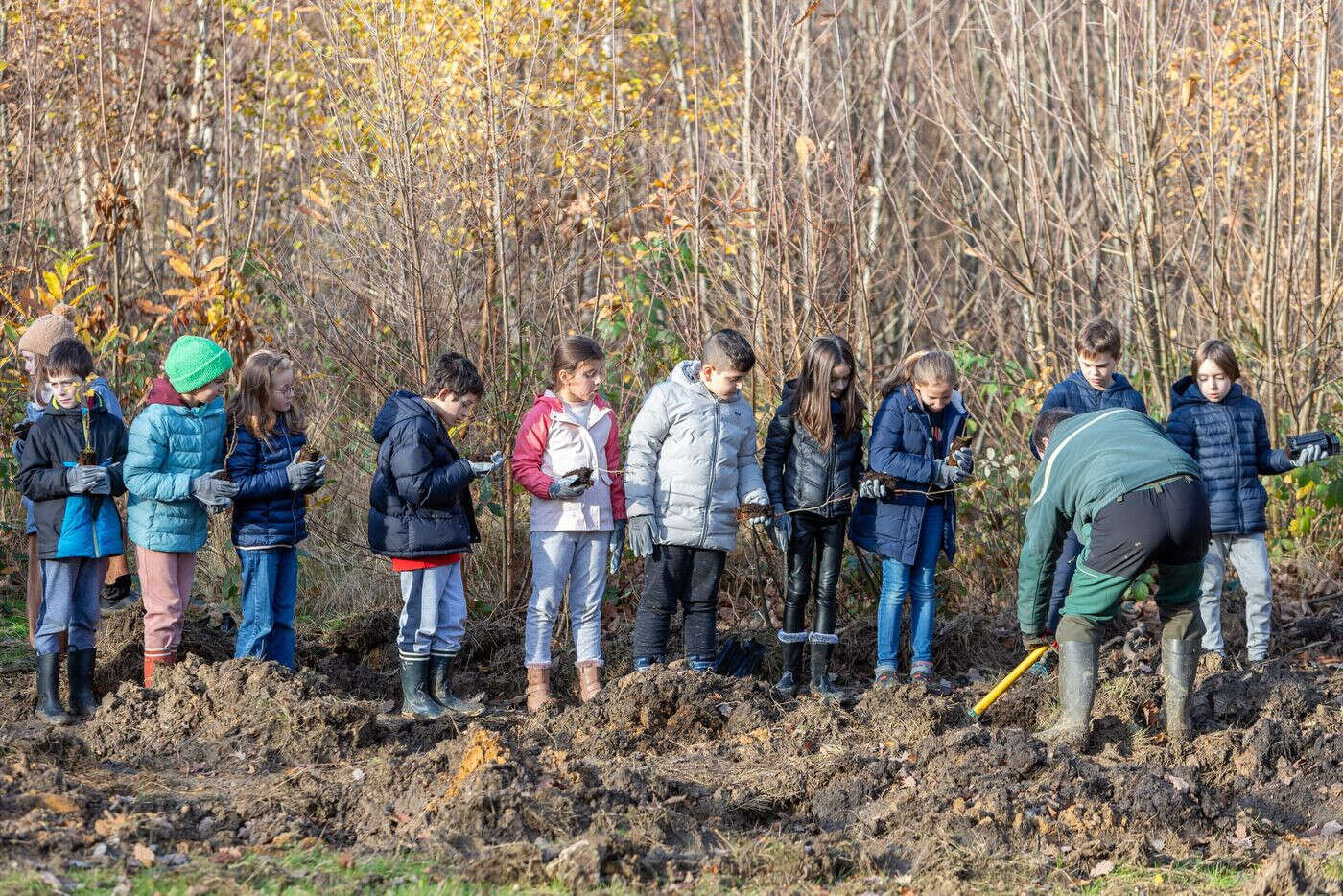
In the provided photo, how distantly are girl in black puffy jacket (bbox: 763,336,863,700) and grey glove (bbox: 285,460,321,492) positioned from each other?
204cm

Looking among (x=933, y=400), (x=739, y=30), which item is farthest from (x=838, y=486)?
(x=739, y=30)

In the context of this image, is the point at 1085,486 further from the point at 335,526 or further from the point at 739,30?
the point at 739,30

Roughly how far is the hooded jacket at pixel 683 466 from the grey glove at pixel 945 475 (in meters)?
0.80

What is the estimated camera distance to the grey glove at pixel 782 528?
6.23 metres

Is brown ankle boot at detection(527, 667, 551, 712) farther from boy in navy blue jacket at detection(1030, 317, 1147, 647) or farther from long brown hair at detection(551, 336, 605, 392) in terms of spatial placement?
boy in navy blue jacket at detection(1030, 317, 1147, 647)

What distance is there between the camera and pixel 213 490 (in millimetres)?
5566

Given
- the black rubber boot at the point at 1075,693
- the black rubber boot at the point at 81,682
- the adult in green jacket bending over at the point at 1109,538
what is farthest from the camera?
the black rubber boot at the point at 81,682

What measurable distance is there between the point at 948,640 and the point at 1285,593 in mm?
2419

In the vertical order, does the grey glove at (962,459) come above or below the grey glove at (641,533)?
above

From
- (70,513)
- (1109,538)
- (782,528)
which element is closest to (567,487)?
(782,528)

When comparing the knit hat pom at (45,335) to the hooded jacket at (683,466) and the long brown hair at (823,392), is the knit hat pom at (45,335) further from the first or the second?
the long brown hair at (823,392)

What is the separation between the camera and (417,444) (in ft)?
18.5

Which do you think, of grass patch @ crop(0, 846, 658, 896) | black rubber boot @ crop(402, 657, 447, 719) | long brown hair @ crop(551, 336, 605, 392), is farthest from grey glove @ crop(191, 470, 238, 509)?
grass patch @ crop(0, 846, 658, 896)

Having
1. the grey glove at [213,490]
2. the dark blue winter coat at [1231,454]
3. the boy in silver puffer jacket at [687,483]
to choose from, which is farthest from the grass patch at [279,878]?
the dark blue winter coat at [1231,454]
